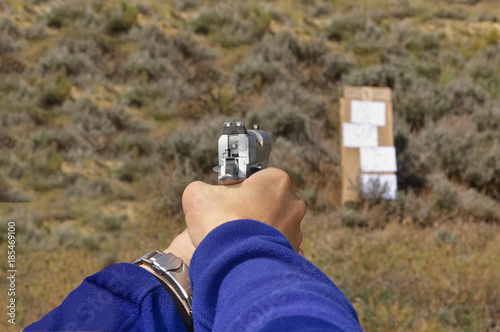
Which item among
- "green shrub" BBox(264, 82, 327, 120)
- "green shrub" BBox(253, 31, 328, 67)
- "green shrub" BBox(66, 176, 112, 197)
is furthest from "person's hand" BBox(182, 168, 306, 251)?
"green shrub" BBox(253, 31, 328, 67)

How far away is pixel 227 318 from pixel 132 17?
34.5ft

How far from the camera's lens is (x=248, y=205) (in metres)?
0.96

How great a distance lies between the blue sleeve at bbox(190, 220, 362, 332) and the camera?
0.59 m

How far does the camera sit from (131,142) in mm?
6660

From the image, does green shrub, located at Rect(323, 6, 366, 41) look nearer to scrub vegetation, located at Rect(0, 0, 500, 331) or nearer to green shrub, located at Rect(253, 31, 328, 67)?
scrub vegetation, located at Rect(0, 0, 500, 331)

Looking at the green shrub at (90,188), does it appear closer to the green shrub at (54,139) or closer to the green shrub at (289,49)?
the green shrub at (54,139)

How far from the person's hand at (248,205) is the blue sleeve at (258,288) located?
90mm

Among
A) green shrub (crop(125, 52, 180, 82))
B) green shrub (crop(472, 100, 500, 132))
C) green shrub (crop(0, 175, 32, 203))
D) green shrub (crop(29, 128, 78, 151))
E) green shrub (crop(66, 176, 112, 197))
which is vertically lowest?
green shrub (crop(66, 176, 112, 197))

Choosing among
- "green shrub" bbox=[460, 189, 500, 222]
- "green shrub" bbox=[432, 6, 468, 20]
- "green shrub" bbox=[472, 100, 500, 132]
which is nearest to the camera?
"green shrub" bbox=[460, 189, 500, 222]

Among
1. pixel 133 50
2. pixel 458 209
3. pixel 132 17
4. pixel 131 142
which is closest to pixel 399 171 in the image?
pixel 458 209

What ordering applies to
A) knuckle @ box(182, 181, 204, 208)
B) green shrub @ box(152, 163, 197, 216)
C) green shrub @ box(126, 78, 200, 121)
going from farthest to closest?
1. green shrub @ box(126, 78, 200, 121)
2. green shrub @ box(152, 163, 197, 216)
3. knuckle @ box(182, 181, 204, 208)

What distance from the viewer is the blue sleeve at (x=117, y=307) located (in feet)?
2.98

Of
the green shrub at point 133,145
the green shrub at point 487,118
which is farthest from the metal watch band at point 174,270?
the green shrub at point 487,118

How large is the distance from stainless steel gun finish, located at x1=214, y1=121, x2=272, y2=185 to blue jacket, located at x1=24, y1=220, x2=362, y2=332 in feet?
1.19
